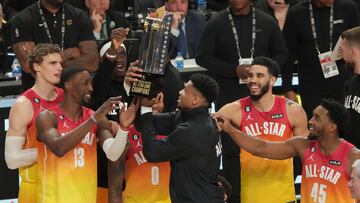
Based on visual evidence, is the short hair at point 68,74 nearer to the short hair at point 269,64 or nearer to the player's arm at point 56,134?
the player's arm at point 56,134

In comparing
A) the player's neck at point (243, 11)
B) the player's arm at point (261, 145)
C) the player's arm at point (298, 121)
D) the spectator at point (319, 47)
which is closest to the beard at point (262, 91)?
the player's arm at point (298, 121)

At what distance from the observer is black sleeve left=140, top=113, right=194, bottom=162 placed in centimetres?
709

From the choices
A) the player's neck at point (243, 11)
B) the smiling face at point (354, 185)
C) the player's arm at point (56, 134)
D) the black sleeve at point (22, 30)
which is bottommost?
the smiling face at point (354, 185)

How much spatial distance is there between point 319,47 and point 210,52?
3.83 ft

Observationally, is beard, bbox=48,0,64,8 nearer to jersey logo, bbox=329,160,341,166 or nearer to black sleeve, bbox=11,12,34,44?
black sleeve, bbox=11,12,34,44

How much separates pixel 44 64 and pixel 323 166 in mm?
2377

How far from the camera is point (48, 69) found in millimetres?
7613

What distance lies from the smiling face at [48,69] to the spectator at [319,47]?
2.82 meters

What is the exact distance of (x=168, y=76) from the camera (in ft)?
26.6

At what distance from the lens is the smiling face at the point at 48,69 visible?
762 centimetres

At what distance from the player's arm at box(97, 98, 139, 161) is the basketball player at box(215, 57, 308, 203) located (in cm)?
111

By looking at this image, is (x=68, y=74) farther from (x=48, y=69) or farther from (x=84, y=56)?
(x=84, y=56)

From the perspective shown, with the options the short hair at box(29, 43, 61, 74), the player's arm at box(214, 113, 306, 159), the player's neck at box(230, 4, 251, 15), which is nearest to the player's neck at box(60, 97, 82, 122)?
the short hair at box(29, 43, 61, 74)

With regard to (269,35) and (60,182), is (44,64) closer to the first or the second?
(60,182)
